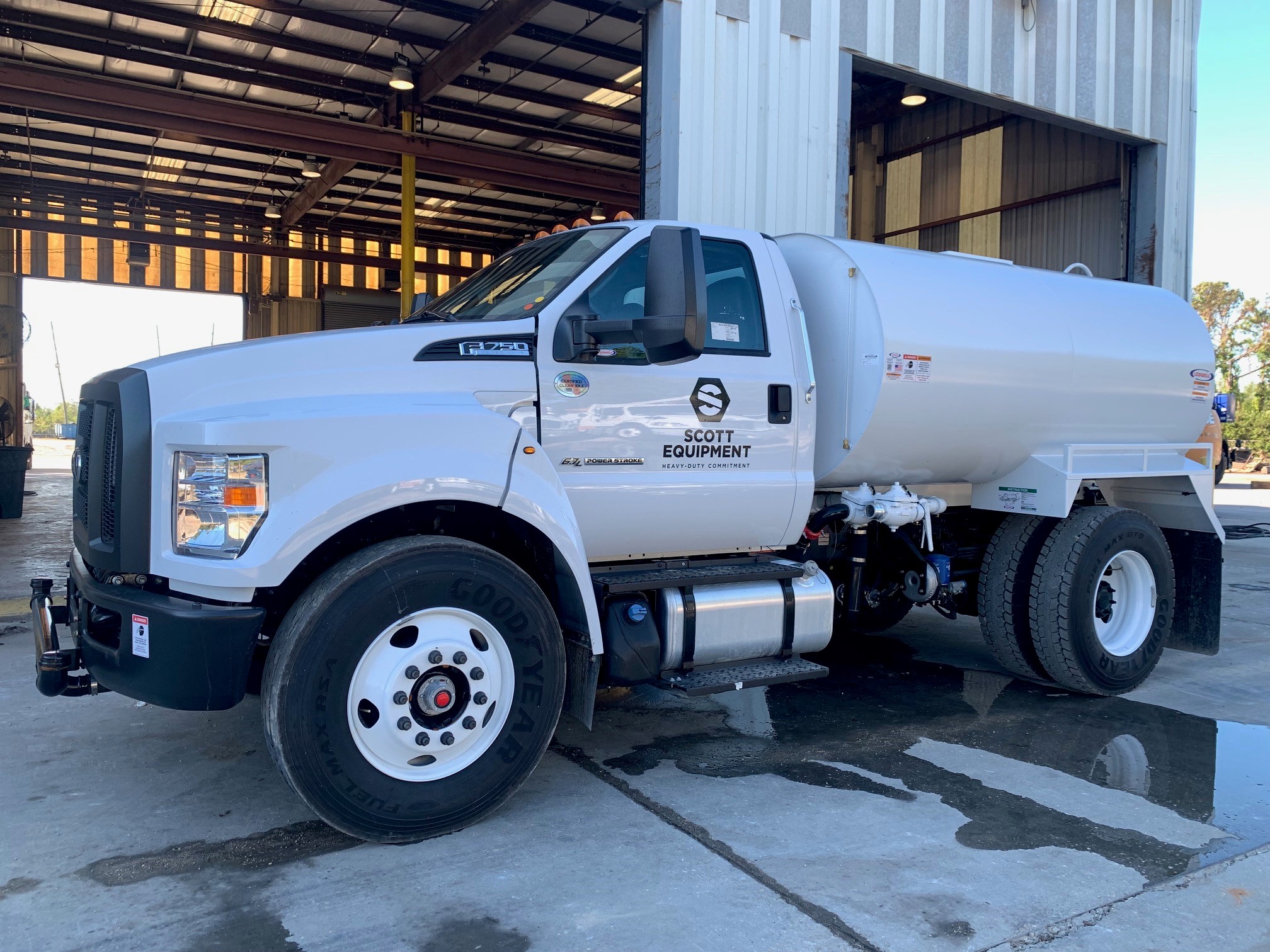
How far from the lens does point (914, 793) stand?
414cm

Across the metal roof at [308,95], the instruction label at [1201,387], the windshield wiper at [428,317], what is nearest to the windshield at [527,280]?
the windshield wiper at [428,317]

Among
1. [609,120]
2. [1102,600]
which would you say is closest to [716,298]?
[1102,600]

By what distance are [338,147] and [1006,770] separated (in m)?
14.2

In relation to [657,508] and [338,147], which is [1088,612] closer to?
[657,508]

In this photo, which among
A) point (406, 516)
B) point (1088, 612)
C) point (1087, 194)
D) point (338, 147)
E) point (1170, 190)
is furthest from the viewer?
point (338, 147)

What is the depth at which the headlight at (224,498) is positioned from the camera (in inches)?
132

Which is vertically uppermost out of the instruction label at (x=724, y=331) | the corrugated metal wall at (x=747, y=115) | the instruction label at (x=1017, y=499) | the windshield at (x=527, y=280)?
the corrugated metal wall at (x=747, y=115)

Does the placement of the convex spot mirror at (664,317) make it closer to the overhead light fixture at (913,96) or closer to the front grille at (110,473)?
the front grille at (110,473)

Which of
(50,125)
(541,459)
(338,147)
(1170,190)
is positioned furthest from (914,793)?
(50,125)

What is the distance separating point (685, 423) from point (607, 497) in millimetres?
492

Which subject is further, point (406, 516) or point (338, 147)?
point (338, 147)

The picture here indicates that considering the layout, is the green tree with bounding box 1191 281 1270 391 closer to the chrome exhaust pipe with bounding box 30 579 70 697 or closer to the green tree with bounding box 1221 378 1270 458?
the green tree with bounding box 1221 378 1270 458

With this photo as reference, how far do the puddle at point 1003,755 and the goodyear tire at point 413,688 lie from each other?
86 centimetres

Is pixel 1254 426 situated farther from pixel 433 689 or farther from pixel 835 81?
pixel 433 689
